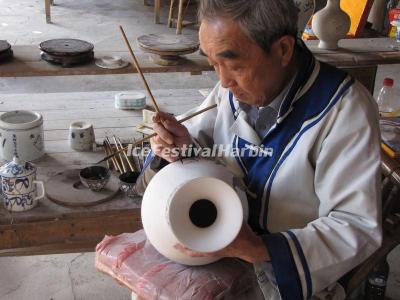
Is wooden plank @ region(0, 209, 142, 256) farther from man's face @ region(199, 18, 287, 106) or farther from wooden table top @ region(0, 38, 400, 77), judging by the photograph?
man's face @ region(199, 18, 287, 106)

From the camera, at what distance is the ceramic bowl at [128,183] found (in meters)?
2.29

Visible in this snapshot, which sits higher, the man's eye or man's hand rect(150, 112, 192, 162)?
the man's eye

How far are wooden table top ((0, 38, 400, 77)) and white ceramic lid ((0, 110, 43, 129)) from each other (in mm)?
220

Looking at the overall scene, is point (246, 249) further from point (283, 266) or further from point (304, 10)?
point (304, 10)

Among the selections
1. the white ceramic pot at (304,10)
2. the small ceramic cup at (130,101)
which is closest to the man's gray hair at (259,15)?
the white ceramic pot at (304,10)

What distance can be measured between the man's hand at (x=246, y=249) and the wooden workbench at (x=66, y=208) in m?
0.86

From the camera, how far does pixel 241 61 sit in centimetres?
142

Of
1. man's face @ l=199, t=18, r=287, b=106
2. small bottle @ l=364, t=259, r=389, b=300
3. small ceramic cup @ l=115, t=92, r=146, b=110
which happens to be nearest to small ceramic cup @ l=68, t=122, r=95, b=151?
small ceramic cup @ l=115, t=92, r=146, b=110

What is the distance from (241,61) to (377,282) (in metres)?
1.59

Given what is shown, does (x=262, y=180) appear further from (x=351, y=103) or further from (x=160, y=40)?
(x=160, y=40)

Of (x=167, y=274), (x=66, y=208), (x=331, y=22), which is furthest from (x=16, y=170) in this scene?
(x=331, y=22)

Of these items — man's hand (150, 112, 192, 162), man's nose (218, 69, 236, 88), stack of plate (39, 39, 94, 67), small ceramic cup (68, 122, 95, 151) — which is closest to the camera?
man's nose (218, 69, 236, 88)

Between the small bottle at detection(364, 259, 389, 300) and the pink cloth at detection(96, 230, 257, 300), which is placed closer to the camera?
the pink cloth at detection(96, 230, 257, 300)

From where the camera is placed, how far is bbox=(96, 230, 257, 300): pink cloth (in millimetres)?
1500
